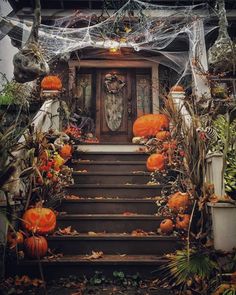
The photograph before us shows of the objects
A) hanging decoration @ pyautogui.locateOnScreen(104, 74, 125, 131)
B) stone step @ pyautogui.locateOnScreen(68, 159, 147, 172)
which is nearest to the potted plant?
stone step @ pyautogui.locateOnScreen(68, 159, 147, 172)

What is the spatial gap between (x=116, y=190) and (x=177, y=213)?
1.34m

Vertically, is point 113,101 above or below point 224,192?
above

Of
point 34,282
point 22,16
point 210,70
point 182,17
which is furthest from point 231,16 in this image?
point 34,282

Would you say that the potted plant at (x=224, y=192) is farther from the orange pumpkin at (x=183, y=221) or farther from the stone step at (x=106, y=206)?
the stone step at (x=106, y=206)

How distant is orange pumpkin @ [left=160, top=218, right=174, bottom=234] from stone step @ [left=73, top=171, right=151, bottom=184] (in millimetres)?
1492

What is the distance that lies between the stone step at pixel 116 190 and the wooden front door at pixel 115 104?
4420mm

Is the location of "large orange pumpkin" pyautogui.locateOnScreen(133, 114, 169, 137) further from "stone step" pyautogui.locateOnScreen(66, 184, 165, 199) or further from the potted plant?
the potted plant

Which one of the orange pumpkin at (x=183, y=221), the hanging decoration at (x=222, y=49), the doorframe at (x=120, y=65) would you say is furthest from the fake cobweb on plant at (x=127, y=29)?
the orange pumpkin at (x=183, y=221)

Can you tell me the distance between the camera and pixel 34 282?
343 cm

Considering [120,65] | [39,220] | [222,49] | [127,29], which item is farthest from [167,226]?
[120,65]

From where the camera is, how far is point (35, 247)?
3.67 meters

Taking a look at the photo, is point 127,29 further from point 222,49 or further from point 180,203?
point 180,203

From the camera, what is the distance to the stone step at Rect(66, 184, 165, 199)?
5246 millimetres

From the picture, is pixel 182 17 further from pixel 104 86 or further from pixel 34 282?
pixel 34 282
